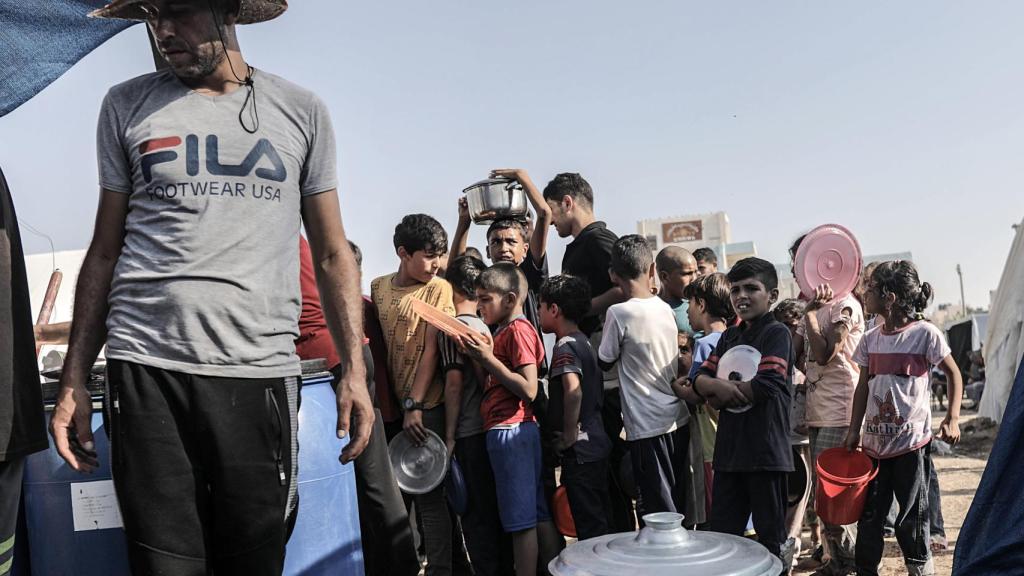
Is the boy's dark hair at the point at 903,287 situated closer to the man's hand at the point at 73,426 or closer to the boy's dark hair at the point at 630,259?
the boy's dark hair at the point at 630,259

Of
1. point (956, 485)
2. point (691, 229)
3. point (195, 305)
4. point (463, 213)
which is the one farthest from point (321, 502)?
point (691, 229)

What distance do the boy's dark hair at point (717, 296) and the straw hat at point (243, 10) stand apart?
10.5 ft

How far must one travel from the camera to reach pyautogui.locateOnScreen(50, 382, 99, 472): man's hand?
Result: 78.0 inches

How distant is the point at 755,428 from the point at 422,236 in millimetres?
1928

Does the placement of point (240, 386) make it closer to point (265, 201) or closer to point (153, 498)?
point (153, 498)

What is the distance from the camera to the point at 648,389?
181 inches

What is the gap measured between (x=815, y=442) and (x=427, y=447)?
239 centimetres

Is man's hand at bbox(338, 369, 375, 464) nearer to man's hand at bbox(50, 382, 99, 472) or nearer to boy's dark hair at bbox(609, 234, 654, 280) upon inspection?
man's hand at bbox(50, 382, 99, 472)

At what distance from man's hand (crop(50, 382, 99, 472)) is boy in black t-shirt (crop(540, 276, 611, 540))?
277 cm

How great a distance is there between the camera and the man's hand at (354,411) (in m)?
2.20

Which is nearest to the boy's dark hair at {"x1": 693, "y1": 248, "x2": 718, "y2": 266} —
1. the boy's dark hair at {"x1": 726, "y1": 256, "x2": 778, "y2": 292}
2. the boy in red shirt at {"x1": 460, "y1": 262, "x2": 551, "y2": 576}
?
the boy's dark hair at {"x1": 726, "y1": 256, "x2": 778, "y2": 292}

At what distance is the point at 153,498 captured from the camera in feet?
6.28

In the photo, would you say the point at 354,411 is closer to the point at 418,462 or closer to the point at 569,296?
the point at 418,462

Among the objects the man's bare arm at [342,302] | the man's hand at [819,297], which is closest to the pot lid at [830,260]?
the man's hand at [819,297]
